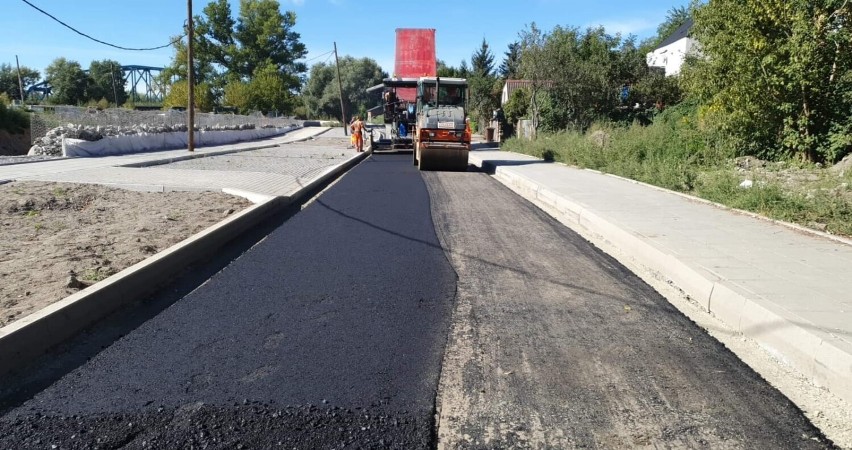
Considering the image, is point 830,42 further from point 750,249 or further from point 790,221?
point 750,249

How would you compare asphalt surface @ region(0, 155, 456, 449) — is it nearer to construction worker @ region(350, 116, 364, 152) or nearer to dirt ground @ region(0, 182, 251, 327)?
dirt ground @ region(0, 182, 251, 327)

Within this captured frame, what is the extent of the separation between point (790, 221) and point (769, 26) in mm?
5640

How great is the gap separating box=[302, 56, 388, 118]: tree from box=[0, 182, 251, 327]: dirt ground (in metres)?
90.9

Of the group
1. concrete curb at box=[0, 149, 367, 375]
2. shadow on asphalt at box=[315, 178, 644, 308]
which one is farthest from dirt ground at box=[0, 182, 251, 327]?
shadow on asphalt at box=[315, 178, 644, 308]

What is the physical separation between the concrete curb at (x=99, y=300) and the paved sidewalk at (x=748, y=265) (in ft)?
16.8

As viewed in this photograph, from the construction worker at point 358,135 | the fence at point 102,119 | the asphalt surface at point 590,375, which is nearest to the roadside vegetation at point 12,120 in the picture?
the fence at point 102,119

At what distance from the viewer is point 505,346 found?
465cm

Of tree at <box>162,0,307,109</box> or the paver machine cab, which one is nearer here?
the paver machine cab

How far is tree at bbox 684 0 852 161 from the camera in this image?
11.9m

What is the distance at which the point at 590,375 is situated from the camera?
4145 millimetres

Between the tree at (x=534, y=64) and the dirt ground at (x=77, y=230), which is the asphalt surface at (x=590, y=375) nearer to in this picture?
the dirt ground at (x=77, y=230)

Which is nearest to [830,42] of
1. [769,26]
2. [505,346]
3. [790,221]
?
[769,26]

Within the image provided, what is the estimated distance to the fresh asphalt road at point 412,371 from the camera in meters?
3.36

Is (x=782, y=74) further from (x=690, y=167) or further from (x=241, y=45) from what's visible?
(x=241, y=45)
